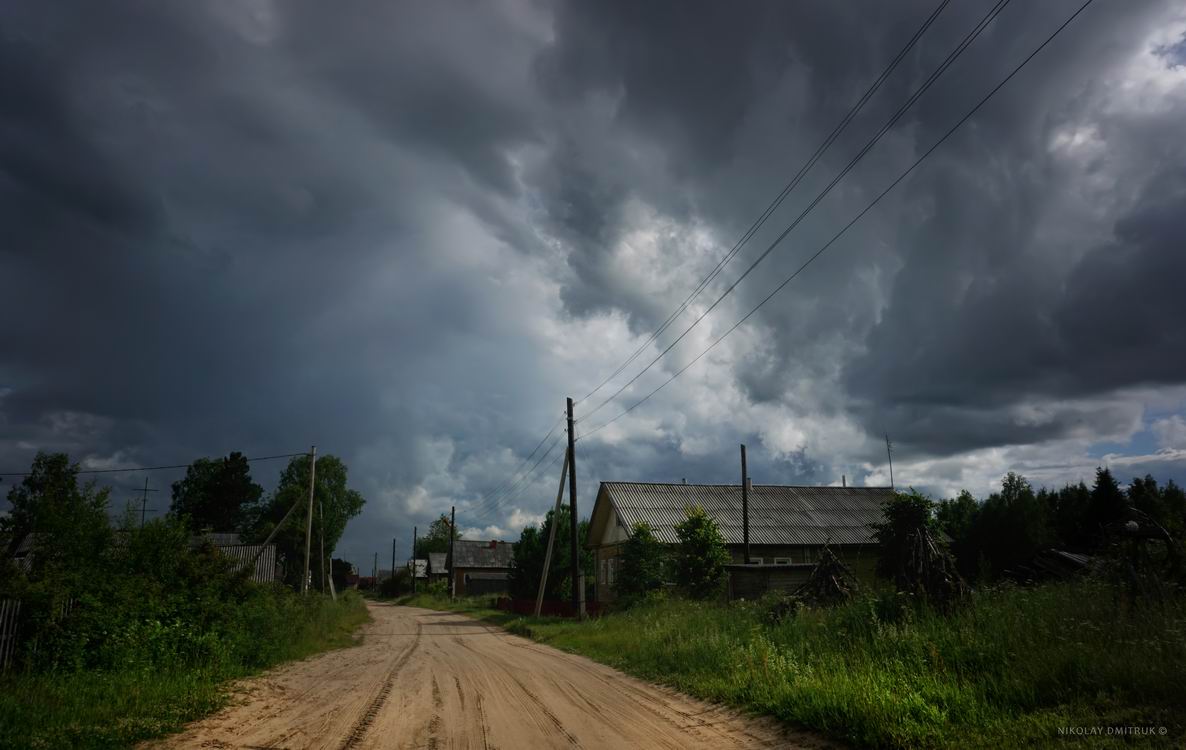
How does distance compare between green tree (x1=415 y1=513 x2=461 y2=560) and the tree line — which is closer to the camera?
the tree line

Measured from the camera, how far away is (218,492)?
7344 centimetres

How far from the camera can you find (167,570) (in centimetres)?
Answer: 1551

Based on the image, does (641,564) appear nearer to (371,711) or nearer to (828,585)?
(828,585)

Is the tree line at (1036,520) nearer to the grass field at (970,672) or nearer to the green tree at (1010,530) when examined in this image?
the green tree at (1010,530)

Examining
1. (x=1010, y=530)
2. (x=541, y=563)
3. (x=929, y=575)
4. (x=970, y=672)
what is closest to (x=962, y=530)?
(x=1010, y=530)

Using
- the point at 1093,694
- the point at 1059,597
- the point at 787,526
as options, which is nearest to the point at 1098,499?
the point at 787,526

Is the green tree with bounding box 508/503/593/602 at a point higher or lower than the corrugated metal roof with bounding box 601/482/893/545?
lower

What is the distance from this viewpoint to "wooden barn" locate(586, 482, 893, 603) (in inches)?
1400

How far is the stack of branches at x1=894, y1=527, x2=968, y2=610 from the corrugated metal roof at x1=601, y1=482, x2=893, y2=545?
20.5 meters

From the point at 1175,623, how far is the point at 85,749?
1245 centimetres

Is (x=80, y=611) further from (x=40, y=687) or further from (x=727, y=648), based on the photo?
(x=727, y=648)

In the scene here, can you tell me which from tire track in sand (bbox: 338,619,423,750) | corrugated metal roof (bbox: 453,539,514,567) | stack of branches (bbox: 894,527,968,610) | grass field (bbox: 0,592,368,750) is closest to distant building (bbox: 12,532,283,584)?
grass field (bbox: 0,592,368,750)

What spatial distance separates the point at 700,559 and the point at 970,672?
19738mm

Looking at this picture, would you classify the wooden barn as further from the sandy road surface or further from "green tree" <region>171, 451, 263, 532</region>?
"green tree" <region>171, 451, 263, 532</region>
